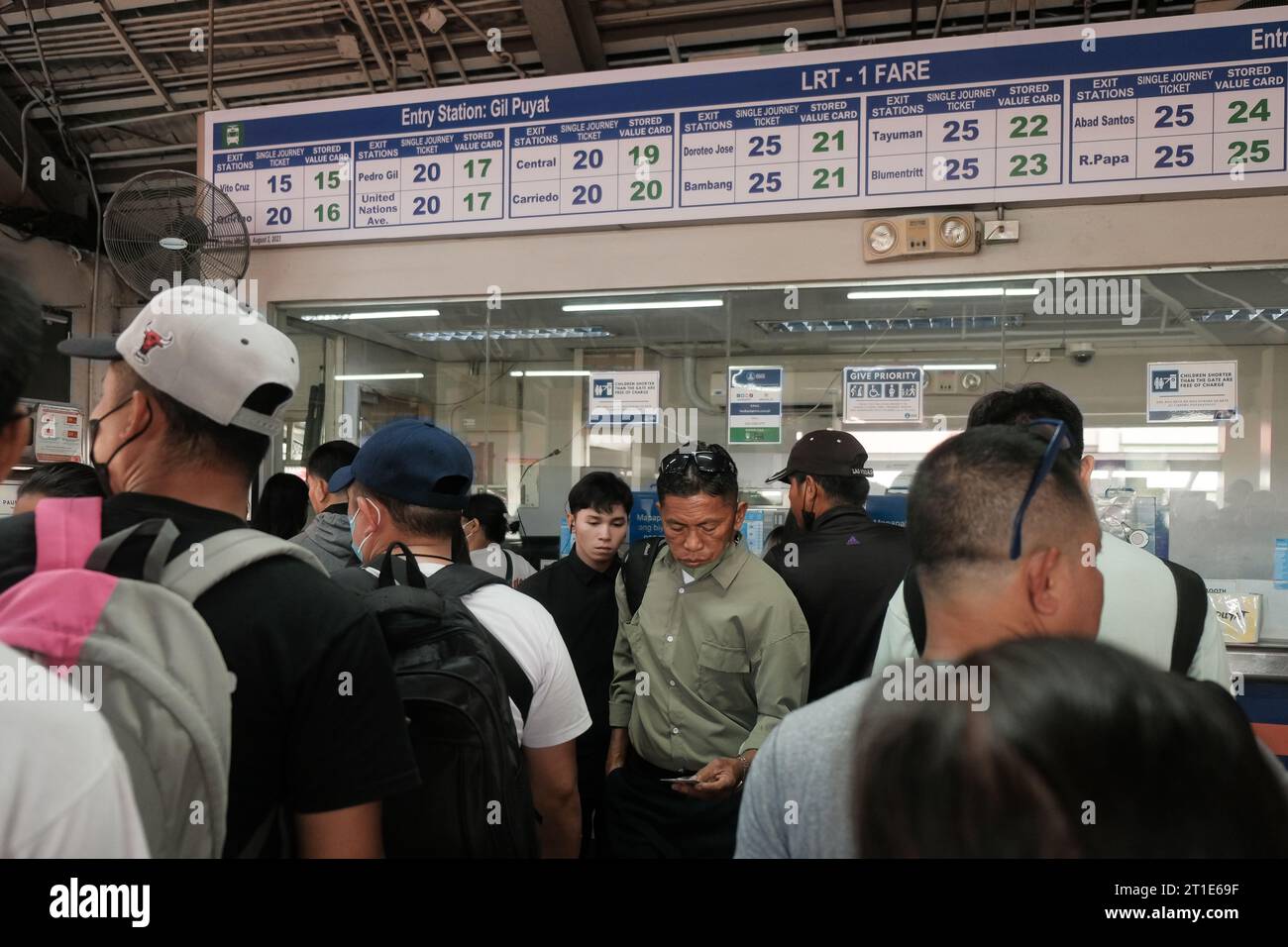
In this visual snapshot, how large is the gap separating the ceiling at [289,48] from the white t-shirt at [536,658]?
3.55 m

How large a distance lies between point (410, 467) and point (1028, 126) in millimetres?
3221

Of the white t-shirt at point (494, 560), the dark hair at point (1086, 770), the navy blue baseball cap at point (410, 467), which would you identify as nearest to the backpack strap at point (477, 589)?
the navy blue baseball cap at point (410, 467)

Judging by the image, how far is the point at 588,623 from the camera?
2781 mm

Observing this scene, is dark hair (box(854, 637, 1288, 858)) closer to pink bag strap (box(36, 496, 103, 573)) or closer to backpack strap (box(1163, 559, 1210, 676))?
pink bag strap (box(36, 496, 103, 573))

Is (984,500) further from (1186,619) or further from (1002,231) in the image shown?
(1002,231)

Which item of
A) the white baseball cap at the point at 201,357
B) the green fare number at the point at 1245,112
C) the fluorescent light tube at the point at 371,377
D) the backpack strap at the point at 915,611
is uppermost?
the green fare number at the point at 1245,112

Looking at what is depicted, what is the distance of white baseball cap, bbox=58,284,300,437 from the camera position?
1.12 metres

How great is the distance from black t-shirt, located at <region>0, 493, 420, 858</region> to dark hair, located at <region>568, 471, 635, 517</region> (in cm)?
189

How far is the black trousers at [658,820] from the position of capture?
6.99ft

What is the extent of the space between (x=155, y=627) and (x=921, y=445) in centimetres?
368

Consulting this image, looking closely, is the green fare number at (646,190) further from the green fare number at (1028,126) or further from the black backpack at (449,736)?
the black backpack at (449,736)

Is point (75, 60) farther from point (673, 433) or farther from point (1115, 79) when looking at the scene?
point (1115, 79)

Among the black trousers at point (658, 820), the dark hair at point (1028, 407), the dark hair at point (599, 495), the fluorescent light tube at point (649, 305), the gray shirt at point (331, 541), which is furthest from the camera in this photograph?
the fluorescent light tube at point (649, 305)
